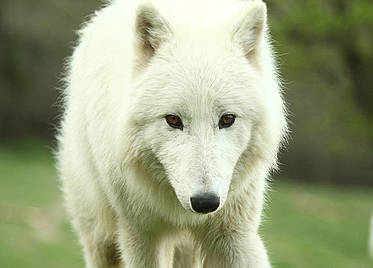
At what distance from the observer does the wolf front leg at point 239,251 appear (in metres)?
4.94

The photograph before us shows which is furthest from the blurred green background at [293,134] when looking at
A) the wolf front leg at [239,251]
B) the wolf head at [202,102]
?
the wolf head at [202,102]

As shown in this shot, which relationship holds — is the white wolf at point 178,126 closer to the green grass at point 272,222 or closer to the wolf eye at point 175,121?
the wolf eye at point 175,121

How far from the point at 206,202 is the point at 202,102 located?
529mm

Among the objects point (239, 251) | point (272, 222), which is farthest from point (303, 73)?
point (239, 251)

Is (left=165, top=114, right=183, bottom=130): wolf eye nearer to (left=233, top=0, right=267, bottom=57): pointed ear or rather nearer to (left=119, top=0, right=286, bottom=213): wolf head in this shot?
(left=119, top=0, right=286, bottom=213): wolf head

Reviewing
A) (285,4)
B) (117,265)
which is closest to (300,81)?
(285,4)

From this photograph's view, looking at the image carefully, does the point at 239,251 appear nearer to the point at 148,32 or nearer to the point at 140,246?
the point at 140,246

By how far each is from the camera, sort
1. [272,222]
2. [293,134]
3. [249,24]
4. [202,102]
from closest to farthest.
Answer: [202,102], [249,24], [272,222], [293,134]

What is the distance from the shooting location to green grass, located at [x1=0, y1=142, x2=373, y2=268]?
1141 cm

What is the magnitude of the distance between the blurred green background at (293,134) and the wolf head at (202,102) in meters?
6.33

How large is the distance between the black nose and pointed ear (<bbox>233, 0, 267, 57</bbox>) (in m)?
0.91

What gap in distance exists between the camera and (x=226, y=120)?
427 centimetres

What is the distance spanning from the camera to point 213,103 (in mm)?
4203

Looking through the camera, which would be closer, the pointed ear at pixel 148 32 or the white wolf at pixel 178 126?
the white wolf at pixel 178 126
